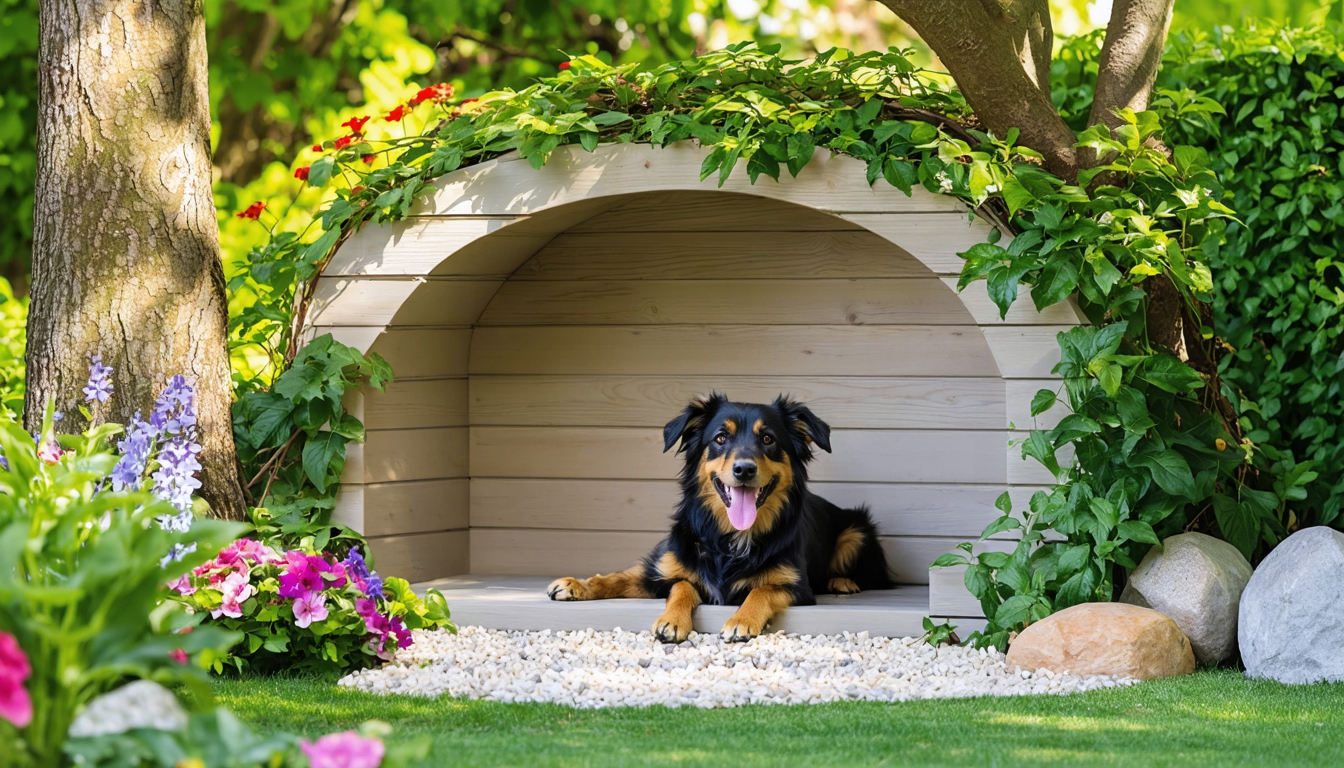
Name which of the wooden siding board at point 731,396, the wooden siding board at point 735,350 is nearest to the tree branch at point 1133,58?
the wooden siding board at point 735,350

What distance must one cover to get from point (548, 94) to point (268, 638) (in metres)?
2.09

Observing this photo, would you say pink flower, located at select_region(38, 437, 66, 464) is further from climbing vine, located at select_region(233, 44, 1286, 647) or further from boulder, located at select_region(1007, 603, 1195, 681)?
boulder, located at select_region(1007, 603, 1195, 681)

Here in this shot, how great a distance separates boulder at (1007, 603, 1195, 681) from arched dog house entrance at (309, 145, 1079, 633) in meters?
0.69

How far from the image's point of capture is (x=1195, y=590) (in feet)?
13.1

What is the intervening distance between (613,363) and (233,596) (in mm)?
2307

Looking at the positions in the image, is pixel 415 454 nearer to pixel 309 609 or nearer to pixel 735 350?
pixel 735 350

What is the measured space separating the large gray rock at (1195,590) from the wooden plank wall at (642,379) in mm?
889

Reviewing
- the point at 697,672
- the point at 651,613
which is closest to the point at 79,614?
the point at 697,672

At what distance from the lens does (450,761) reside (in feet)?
8.79

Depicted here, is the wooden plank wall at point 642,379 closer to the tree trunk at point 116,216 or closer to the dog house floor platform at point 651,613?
the dog house floor platform at point 651,613

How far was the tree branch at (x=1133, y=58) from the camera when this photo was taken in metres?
4.55

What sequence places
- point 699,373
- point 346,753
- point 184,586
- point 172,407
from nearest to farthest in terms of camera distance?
1. point 346,753
2. point 172,407
3. point 184,586
4. point 699,373

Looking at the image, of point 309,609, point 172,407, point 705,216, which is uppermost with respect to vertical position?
point 705,216

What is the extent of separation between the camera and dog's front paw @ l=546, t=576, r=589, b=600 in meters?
4.74
